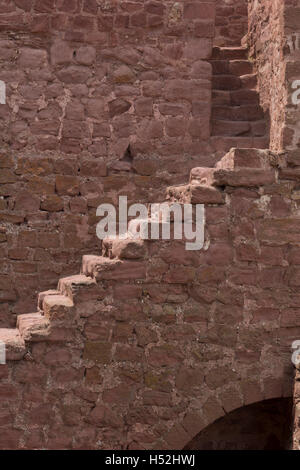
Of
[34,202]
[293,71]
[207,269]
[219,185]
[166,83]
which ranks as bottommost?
[207,269]

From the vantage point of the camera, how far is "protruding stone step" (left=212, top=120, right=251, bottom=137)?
260 inches

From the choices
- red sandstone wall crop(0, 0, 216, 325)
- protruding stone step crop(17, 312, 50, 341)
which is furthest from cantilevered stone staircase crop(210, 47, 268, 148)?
protruding stone step crop(17, 312, 50, 341)

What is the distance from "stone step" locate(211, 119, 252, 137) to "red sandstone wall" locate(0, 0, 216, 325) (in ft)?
0.58

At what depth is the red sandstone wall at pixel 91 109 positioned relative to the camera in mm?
6344

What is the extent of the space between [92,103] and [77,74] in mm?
294

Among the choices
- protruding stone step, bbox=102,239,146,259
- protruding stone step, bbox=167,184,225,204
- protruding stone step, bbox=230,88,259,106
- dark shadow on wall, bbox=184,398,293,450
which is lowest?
dark shadow on wall, bbox=184,398,293,450

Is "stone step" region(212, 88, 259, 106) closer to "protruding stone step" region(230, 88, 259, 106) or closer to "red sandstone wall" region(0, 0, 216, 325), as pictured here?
"protruding stone step" region(230, 88, 259, 106)

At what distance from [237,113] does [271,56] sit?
80 centimetres

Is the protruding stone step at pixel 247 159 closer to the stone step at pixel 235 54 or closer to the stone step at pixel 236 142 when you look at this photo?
the stone step at pixel 236 142

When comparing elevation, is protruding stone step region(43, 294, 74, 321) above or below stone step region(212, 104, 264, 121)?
below

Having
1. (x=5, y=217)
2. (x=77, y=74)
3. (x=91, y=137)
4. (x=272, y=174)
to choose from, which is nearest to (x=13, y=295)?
(x=5, y=217)

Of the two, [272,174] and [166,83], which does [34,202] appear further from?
[272,174]

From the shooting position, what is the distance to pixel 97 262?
463cm

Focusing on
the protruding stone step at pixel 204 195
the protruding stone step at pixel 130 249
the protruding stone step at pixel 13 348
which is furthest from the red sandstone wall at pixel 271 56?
the protruding stone step at pixel 13 348
